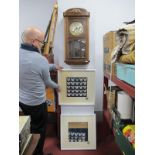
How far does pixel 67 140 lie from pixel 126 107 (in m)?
1.35

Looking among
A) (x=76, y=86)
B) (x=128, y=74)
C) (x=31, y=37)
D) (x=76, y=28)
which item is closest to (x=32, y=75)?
(x=31, y=37)

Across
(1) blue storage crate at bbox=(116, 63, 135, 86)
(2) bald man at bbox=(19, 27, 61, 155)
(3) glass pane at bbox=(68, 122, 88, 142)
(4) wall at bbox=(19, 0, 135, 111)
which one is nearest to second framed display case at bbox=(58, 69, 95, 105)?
(4) wall at bbox=(19, 0, 135, 111)

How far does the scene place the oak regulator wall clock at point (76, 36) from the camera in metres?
2.89

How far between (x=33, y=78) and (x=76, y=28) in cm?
90

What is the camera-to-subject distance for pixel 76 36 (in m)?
2.94

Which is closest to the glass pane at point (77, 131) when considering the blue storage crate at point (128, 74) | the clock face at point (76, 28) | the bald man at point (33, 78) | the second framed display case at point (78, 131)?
the second framed display case at point (78, 131)

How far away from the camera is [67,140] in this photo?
305 cm

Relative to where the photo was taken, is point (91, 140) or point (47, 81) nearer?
point (47, 81)

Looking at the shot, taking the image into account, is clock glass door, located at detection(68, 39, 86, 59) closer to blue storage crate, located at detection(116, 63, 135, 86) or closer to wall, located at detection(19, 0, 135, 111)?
wall, located at detection(19, 0, 135, 111)

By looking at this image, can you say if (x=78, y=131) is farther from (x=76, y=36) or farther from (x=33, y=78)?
(x=76, y=36)

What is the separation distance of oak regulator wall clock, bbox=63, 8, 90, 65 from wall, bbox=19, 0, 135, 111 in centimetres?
8
